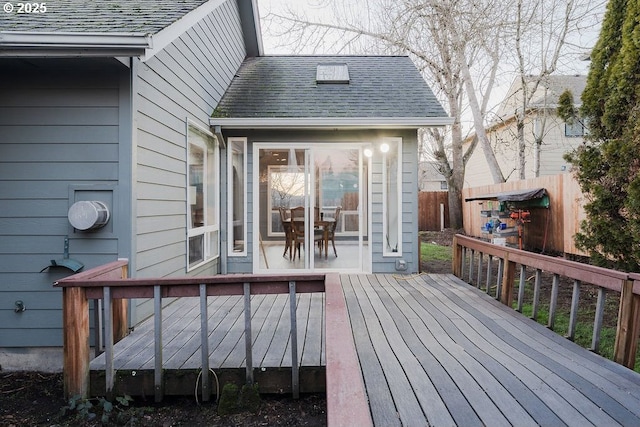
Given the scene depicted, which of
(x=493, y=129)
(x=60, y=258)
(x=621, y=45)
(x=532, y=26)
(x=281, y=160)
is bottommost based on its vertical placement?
(x=60, y=258)

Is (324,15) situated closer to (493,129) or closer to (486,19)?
(486,19)

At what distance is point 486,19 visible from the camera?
32.7 ft

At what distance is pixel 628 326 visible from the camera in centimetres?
251

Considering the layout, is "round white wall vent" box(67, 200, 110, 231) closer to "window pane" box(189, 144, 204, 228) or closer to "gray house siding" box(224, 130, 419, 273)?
"window pane" box(189, 144, 204, 228)

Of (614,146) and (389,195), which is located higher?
(614,146)

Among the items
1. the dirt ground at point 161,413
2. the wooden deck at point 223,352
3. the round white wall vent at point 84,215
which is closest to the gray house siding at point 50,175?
the round white wall vent at point 84,215

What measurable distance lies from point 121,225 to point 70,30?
1.55 meters

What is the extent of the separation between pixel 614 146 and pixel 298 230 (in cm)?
430

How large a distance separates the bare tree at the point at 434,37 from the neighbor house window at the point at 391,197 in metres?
6.18

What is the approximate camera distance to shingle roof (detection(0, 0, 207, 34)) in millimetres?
2877

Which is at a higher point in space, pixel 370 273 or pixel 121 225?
pixel 121 225

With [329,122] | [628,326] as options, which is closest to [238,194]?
[329,122]

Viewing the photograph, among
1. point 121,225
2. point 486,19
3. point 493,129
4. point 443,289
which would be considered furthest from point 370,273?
point 493,129

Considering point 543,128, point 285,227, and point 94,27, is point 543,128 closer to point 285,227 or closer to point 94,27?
point 285,227
